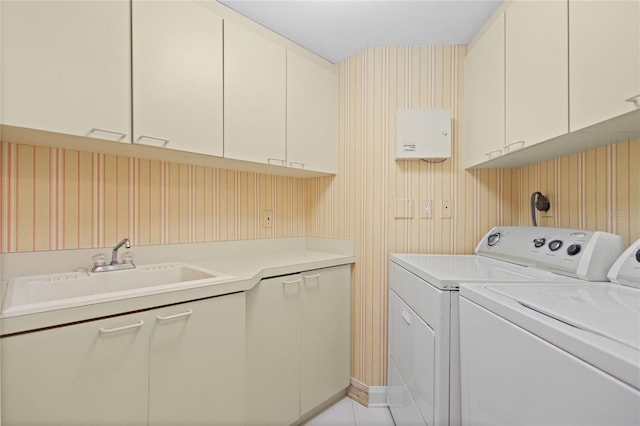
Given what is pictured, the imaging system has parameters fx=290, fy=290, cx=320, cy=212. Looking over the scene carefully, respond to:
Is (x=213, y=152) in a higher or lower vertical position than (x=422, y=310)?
higher

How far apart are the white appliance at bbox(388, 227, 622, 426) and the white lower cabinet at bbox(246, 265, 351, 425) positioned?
0.35 metres

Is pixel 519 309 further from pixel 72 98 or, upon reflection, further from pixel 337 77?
pixel 337 77

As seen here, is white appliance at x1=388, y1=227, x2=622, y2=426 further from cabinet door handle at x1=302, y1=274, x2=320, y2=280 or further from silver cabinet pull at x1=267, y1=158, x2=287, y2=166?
silver cabinet pull at x1=267, y1=158, x2=287, y2=166

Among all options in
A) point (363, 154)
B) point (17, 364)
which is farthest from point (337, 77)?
point (17, 364)

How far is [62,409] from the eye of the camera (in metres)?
0.90

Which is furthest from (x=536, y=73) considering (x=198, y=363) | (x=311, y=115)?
(x=198, y=363)

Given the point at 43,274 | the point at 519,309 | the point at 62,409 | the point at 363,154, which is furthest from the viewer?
the point at 363,154

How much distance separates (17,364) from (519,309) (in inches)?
A: 55.5

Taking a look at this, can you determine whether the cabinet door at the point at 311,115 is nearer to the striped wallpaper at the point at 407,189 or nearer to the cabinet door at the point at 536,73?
the striped wallpaper at the point at 407,189

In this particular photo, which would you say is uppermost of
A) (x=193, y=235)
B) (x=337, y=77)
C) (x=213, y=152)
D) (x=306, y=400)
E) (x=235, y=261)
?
(x=337, y=77)

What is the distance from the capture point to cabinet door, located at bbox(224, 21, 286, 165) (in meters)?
1.58

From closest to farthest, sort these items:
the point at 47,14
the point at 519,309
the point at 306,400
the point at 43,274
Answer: the point at 519,309 → the point at 47,14 → the point at 43,274 → the point at 306,400

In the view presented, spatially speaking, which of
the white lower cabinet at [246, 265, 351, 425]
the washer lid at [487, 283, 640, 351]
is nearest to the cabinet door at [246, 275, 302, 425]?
the white lower cabinet at [246, 265, 351, 425]

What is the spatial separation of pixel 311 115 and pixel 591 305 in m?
1.73
